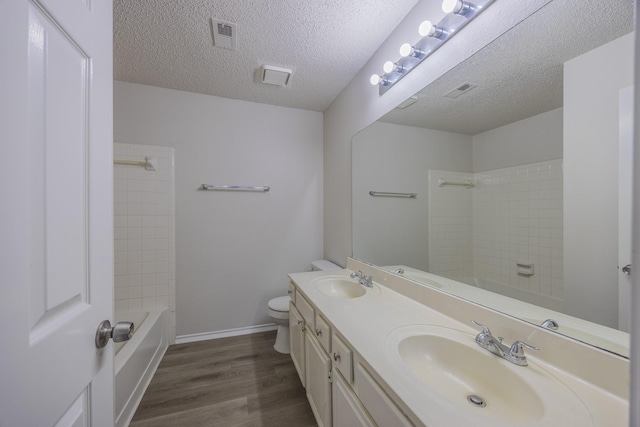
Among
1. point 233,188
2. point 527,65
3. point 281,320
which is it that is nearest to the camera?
point 527,65

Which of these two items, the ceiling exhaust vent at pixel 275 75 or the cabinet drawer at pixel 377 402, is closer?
the cabinet drawer at pixel 377 402

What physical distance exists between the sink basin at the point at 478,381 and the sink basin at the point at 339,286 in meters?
0.70

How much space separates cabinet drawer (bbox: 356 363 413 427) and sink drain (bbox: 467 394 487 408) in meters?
0.29

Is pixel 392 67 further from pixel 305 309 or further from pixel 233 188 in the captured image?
pixel 233 188

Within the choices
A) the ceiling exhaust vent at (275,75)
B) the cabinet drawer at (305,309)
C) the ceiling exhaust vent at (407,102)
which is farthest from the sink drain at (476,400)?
the ceiling exhaust vent at (275,75)

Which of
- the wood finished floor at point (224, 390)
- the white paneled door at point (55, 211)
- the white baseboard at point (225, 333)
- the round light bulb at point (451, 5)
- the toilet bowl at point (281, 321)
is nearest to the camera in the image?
the white paneled door at point (55, 211)

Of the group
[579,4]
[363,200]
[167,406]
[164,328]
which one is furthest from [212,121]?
[579,4]

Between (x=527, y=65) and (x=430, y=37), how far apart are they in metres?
0.50

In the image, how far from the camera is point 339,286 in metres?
1.73

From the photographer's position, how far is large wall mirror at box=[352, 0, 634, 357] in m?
0.66

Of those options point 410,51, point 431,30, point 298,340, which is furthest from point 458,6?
point 298,340

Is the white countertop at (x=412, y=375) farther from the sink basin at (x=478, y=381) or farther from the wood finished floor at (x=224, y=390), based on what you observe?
the wood finished floor at (x=224, y=390)

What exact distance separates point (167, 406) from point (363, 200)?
1839mm

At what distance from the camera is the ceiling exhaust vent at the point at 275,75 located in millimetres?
1818
